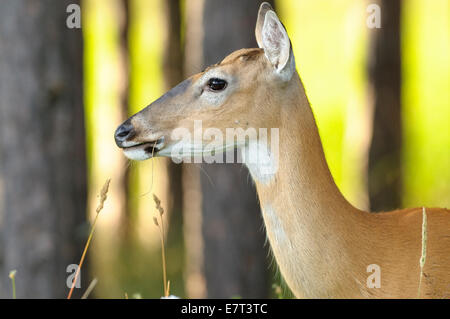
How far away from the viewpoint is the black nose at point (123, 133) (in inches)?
147

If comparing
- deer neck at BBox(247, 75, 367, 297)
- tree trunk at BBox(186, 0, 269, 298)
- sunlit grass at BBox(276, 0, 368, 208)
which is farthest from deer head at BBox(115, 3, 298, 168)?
sunlit grass at BBox(276, 0, 368, 208)

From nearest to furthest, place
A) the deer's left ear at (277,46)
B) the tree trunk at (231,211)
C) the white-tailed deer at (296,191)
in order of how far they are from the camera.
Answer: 1. the white-tailed deer at (296,191)
2. the deer's left ear at (277,46)
3. the tree trunk at (231,211)

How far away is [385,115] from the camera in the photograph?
33.4ft

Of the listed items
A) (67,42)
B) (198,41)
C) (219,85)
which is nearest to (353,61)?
(198,41)

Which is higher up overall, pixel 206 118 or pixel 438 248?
pixel 206 118

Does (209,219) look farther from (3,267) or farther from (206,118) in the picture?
(206,118)

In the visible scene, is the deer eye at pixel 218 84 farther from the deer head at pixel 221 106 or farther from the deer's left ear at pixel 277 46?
the deer's left ear at pixel 277 46

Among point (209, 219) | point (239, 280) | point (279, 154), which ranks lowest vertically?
point (239, 280)

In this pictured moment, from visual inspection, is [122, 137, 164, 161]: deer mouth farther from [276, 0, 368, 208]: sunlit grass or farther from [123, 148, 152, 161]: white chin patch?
[276, 0, 368, 208]: sunlit grass

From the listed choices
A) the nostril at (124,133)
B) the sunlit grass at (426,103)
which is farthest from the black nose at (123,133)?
the sunlit grass at (426,103)

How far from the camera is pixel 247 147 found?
3.82 meters

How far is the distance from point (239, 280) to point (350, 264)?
12.8 ft
